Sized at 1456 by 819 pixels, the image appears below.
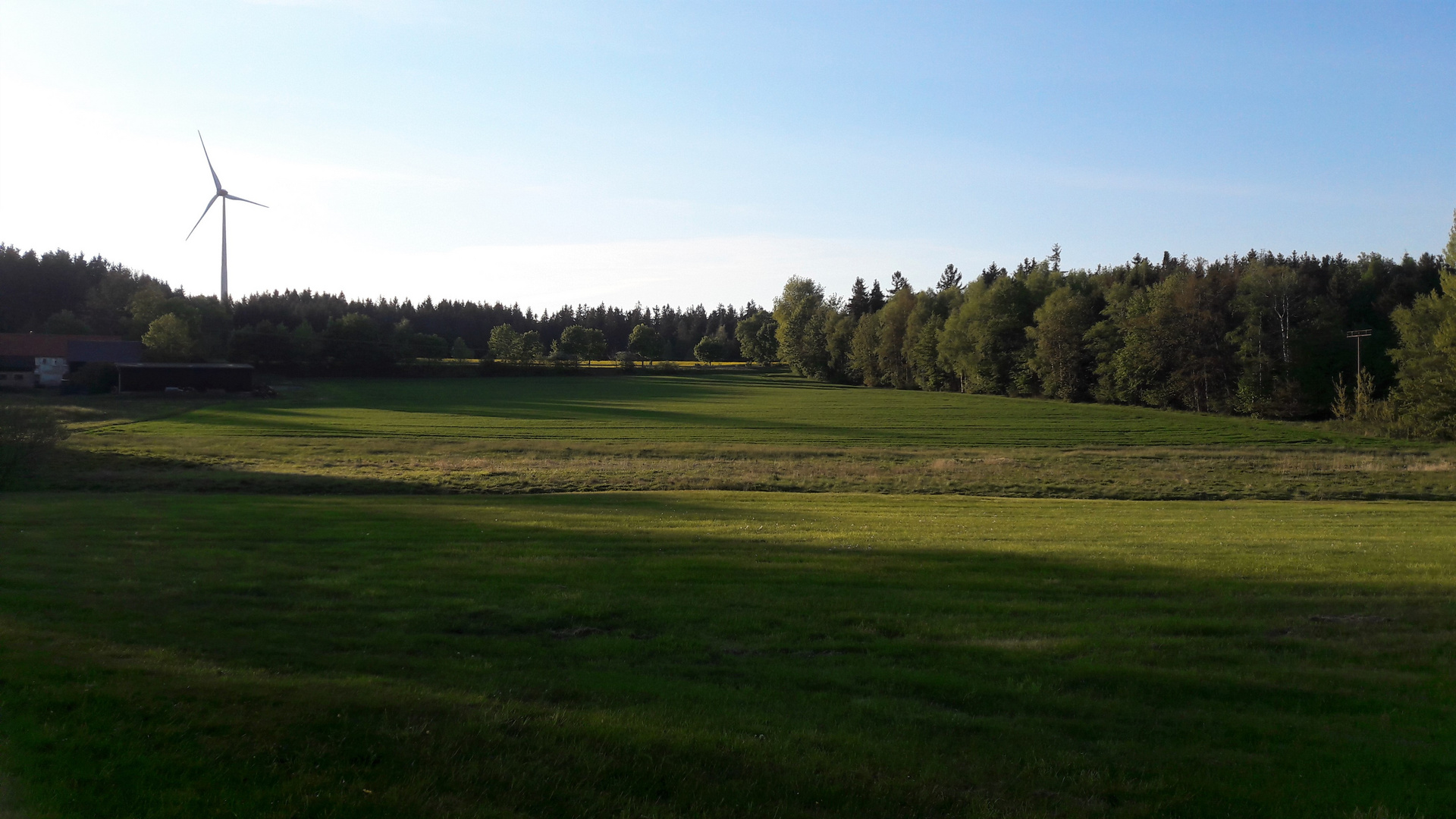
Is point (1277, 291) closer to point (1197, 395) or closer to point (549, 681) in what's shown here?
point (1197, 395)

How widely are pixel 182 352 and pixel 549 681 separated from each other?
123 metres

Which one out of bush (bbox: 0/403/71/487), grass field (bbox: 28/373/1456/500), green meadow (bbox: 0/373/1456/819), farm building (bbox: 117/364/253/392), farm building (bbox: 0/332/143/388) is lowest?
grass field (bbox: 28/373/1456/500)

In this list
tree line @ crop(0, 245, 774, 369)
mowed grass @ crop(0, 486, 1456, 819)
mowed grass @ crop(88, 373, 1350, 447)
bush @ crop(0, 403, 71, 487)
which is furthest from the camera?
tree line @ crop(0, 245, 774, 369)

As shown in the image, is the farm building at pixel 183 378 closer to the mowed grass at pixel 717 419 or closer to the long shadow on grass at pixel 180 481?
the mowed grass at pixel 717 419

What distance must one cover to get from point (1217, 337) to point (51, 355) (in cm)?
13042

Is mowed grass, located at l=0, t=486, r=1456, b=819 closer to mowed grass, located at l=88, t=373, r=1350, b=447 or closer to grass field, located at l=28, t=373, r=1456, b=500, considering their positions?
grass field, located at l=28, t=373, r=1456, b=500

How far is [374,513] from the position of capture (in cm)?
2217

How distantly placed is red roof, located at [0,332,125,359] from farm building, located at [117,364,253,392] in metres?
21.2

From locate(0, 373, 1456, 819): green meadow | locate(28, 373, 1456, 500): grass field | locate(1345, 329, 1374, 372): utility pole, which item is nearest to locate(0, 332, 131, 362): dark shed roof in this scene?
locate(28, 373, 1456, 500): grass field

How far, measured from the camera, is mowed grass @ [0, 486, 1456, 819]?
20.0 feet

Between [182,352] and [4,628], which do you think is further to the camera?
[182,352]

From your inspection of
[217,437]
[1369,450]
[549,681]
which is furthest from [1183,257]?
[549,681]

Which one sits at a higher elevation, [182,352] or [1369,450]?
[182,352]

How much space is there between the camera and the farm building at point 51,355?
10444cm
